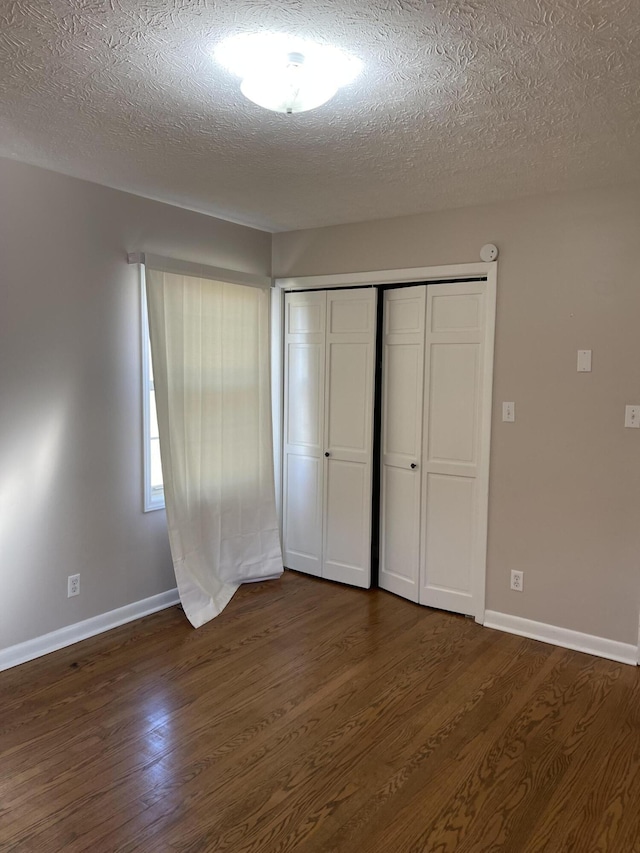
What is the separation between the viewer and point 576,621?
3.32 meters

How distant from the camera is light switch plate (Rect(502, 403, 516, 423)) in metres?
3.45

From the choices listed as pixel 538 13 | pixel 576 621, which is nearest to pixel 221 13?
pixel 538 13

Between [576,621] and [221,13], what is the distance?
313 centimetres

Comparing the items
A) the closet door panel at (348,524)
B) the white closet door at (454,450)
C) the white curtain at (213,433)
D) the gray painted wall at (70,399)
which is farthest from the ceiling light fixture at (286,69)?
the closet door panel at (348,524)

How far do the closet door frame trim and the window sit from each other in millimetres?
998

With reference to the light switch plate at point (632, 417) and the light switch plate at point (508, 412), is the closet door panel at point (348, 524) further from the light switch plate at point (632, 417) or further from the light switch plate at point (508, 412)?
the light switch plate at point (632, 417)

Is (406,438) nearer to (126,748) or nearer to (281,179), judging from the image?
(281,179)

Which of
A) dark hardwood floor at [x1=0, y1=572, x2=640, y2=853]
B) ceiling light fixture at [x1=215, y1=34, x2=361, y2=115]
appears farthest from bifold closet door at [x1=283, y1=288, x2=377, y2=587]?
ceiling light fixture at [x1=215, y1=34, x2=361, y2=115]

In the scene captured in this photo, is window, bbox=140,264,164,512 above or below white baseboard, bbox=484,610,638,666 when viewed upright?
above

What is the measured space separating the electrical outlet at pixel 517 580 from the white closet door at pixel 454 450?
0.18 m

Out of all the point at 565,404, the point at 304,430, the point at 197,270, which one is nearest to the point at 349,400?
the point at 304,430

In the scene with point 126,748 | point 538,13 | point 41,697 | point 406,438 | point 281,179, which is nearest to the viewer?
point 538,13

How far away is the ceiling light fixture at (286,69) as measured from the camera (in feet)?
5.98

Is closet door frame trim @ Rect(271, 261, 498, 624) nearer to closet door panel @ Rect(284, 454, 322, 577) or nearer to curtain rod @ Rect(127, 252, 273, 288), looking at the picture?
closet door panel @ Rect(284, 454, 322, 577)
